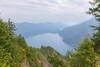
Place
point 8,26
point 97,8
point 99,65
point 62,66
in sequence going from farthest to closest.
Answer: point 62,66
point 8,26
point 99,65
point 97,8

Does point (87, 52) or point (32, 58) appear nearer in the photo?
point (87, 52)

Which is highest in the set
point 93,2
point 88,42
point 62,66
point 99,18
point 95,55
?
point 93,2

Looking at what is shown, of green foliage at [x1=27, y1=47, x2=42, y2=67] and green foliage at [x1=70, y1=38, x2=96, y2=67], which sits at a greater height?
green foliage at [x1=70, y1=38, x2=96, y2=67]

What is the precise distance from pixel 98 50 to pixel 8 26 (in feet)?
74.2

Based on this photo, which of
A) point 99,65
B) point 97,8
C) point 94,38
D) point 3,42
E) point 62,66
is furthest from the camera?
point 62,66

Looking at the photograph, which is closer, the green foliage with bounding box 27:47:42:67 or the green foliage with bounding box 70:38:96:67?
the green foliage with bounding box 70:38:96:67

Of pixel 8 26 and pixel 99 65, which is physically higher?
pixel 8 26

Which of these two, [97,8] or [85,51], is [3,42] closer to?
[85,51]

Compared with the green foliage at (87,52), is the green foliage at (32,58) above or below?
below

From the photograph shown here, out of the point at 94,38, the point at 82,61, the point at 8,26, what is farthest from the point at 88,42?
the point at 8,26

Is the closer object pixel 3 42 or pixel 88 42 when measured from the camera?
pixel 88 42

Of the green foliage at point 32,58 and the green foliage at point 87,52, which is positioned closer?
the green foliage at point 87,52

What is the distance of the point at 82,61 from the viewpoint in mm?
12609

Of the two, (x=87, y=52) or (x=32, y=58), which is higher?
(x=87, y=52)
